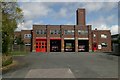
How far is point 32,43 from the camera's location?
72.6 meters

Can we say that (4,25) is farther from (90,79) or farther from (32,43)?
(32,43)

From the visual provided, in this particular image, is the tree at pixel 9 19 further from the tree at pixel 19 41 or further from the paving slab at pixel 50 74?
the tree at pixel 19 41

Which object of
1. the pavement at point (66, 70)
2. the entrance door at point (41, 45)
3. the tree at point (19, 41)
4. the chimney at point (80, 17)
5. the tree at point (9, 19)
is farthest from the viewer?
the chimney at point (80, 17)

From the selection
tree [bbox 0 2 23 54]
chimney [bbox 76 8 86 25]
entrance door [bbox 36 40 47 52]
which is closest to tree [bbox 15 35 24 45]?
entrance door [bbox 36 40 47 52]

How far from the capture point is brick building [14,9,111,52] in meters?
72.8

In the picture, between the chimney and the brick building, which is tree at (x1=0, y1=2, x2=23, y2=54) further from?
the chimney

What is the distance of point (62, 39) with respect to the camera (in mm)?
73250

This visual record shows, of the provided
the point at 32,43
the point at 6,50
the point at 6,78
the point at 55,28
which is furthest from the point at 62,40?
the point at 6,78

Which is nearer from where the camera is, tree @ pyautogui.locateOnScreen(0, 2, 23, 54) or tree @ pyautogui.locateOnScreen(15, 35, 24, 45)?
tree @ pyautogui.locateOnScreen(0, 2, 23, 54)

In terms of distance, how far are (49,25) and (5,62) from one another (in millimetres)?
50694

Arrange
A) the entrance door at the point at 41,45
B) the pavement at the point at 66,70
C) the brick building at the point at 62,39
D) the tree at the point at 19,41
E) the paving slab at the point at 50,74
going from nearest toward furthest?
the paving slab at the point at 50,74
the pavement at the point at 66,70
the tree at the point at 19,41
the entrance door at the point at 41,45
the brick building at the point at 62,39

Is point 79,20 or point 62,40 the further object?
point 79,20

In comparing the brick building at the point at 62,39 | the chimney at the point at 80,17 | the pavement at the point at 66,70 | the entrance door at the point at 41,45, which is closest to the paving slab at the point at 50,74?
the pavement at the point at 66,70

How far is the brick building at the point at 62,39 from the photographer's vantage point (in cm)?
7275
